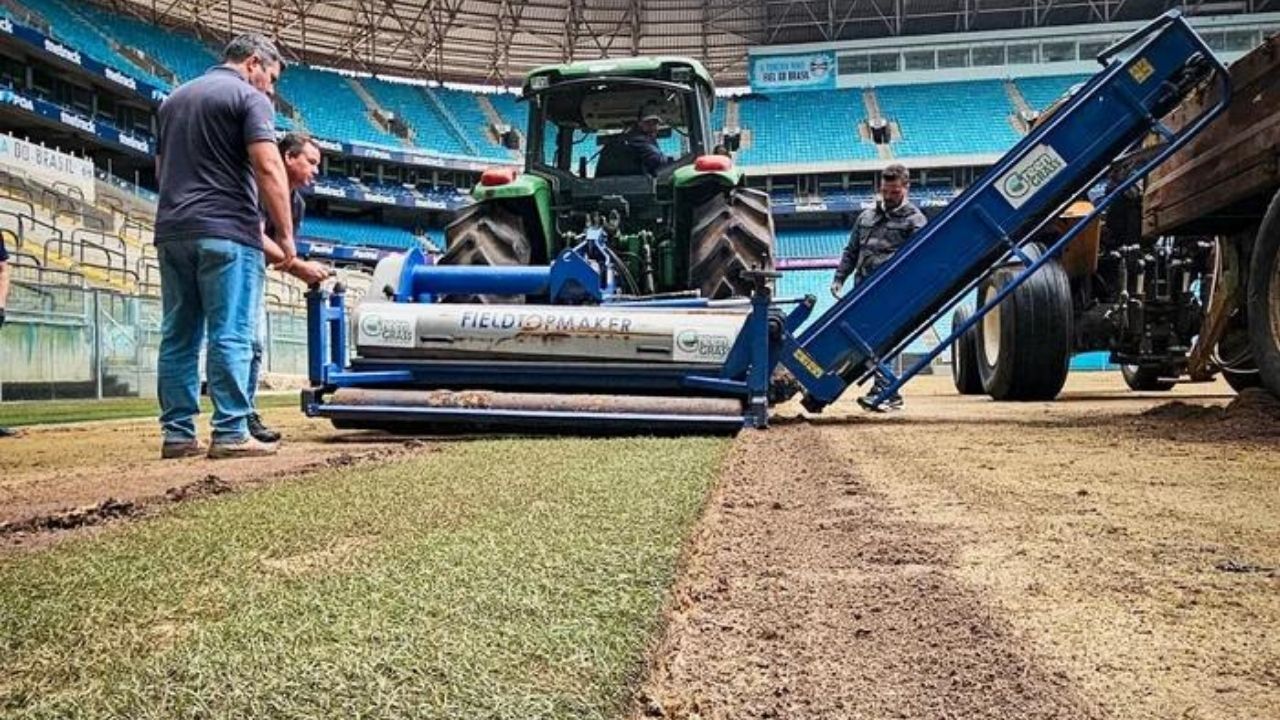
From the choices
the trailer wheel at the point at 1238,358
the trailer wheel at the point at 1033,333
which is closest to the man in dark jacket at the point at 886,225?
the trailer wheel at the point at 1033,333

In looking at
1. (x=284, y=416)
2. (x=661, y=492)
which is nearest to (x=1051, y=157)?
(x=661, y=492)

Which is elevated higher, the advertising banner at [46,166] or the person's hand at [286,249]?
the advertising banner at [46,166]

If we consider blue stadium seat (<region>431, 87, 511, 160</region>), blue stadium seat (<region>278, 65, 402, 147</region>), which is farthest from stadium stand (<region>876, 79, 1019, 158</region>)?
blue stadium seat (<region>278, 65, 402, 147</region>)

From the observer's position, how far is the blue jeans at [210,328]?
13.4 ft

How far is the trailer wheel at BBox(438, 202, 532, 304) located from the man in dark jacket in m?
2.09

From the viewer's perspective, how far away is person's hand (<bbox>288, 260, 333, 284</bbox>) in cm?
452

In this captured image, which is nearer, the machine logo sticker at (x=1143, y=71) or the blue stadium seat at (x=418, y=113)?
the machine logo sticker at (x=1143, y=71)

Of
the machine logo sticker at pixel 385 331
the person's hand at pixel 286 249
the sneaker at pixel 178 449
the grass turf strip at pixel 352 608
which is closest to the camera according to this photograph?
the grass turf strip at pixel 352 608

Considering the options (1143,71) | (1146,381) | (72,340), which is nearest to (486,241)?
(1143,71)

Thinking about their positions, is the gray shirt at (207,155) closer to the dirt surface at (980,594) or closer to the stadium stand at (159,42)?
the dirt surface at (980,594)

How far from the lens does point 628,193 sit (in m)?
6.63

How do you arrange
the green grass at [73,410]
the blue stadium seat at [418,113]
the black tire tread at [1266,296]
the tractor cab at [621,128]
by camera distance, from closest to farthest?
the black tire tread at [1266,296] → the tractor cab at [621,128] → the green grass at [73,410] → the blue stadium seat at [418,113]

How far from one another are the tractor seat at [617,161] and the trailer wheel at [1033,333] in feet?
7.97

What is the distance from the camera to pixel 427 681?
1.11 meters
